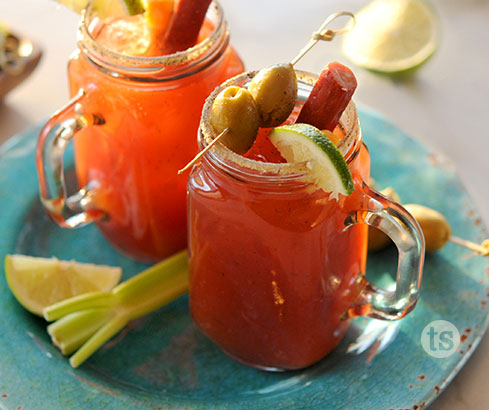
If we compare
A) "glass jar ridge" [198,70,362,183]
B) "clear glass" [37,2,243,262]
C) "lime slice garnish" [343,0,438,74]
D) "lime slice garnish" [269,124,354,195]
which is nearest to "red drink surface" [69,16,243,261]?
"clear glass" [37,2,243,262]

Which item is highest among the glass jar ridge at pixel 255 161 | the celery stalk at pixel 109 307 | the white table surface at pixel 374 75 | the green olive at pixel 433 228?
the glass jar ridge at pixel 255 161

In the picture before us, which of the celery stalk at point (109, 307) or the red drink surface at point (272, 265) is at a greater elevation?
the red drink surface at point (272, 265)

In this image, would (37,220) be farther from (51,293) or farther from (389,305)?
(389,305)

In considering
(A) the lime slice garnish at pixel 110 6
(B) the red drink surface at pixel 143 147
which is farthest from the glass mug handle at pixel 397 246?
(A) the lime slice garnish at pixel 110 6

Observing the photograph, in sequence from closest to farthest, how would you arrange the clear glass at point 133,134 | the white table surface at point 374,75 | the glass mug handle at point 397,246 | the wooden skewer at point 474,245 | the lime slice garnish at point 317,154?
the lime slice garnish at point 317,154
the glass mug handle at point 397,246
the clear glass at point 133,134
the wooden skewer at point 474,245
the white table surface at point 374,75

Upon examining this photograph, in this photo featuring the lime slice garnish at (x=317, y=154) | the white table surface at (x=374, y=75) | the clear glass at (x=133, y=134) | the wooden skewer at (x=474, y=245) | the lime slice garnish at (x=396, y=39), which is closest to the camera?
the lime slice garnish at (x=317, y=154)

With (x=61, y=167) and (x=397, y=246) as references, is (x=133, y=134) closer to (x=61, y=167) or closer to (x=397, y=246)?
(x=61, y=167)

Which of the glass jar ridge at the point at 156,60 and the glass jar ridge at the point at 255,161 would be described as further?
the glass jar ridge at the point at 156,60

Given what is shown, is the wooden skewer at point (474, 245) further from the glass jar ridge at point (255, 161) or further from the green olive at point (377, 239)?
the glass jar ridge at point (255, 161)
